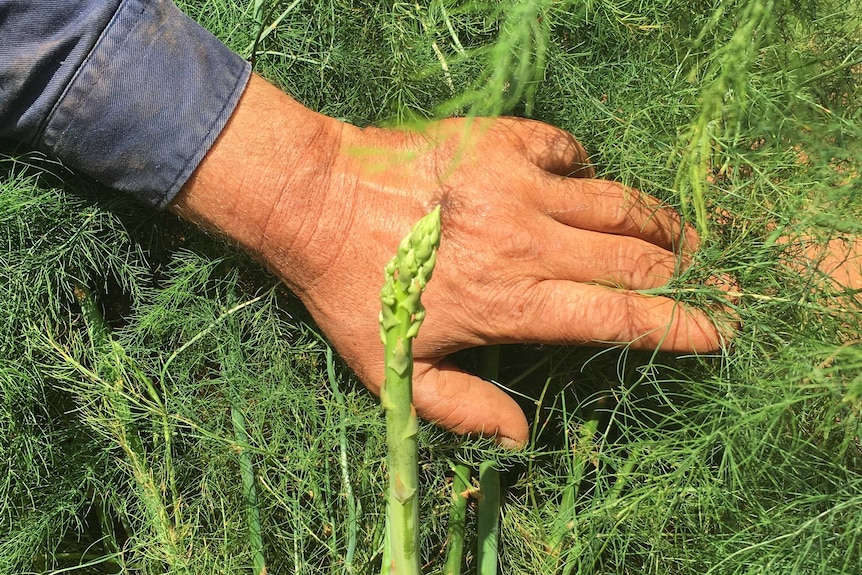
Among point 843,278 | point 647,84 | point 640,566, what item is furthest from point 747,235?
point 640,566

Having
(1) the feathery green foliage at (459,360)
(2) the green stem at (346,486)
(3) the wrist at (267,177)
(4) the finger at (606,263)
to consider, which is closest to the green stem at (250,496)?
(1) the feathery green foliage at (459,360)

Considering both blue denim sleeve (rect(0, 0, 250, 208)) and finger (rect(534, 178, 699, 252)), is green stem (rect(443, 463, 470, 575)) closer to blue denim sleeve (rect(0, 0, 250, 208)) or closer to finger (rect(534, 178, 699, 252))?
finger (rect(534, 178, 699, 252))

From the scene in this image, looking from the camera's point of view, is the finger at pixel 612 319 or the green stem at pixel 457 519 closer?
the finger at pixel 612 319

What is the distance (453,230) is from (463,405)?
0.25m

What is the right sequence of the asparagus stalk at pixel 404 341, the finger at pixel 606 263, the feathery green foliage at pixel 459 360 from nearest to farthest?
the asparagus stalk at pixel 404 341, the feathery green foliage at pixel 459 360, the finger at pixel 606 263

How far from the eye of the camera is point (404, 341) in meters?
0.66

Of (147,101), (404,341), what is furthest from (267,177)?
(404,341)

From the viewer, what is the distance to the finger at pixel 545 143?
1.09m

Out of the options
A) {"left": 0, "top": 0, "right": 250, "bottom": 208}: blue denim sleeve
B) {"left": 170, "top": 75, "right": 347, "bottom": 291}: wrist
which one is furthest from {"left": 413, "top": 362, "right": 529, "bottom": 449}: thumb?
{"left": 0, "top": 0, "right": 250, "bottom": 208}: blue denim sleeve

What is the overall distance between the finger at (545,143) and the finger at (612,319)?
0.59 feet

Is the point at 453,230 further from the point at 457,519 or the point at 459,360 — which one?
the point at 457,519

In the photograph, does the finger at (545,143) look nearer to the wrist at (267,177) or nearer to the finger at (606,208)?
the finger at (606,208)

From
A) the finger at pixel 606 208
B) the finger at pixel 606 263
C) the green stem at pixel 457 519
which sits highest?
the finger at pixel 606 208

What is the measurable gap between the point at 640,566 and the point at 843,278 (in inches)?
19.8
